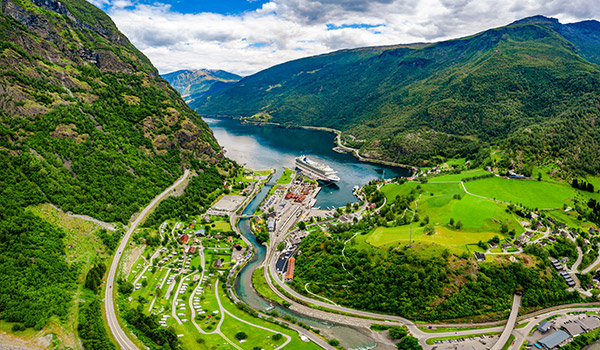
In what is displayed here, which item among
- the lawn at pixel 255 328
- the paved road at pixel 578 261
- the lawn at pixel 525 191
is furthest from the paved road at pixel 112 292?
the lawn at pixel 525 191

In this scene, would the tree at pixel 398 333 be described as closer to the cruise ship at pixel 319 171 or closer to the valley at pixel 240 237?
the valley at pixel 240 237

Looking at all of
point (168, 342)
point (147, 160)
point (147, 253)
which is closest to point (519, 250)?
point (168, 342)

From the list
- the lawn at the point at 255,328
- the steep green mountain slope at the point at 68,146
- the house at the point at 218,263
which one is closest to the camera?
the lawn at the point at 255,328

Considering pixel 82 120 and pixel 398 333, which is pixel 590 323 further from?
pixel 82 120

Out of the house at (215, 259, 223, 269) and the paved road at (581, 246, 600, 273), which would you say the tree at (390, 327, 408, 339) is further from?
the paved road at (581, 246, 600, 273)

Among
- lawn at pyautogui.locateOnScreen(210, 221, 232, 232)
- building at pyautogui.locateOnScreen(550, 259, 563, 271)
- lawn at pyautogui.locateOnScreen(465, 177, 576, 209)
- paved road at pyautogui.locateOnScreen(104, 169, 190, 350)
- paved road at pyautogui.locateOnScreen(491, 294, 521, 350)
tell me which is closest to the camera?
paved road at pyautogui.locateOnScreen(104, 169, 190, 350)

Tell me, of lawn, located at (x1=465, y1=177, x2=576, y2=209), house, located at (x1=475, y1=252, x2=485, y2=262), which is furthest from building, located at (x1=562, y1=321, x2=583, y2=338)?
lawn, located at (x1=465, y1=177, x2=576, y2=209)

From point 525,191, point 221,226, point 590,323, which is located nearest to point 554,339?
point 590,323
